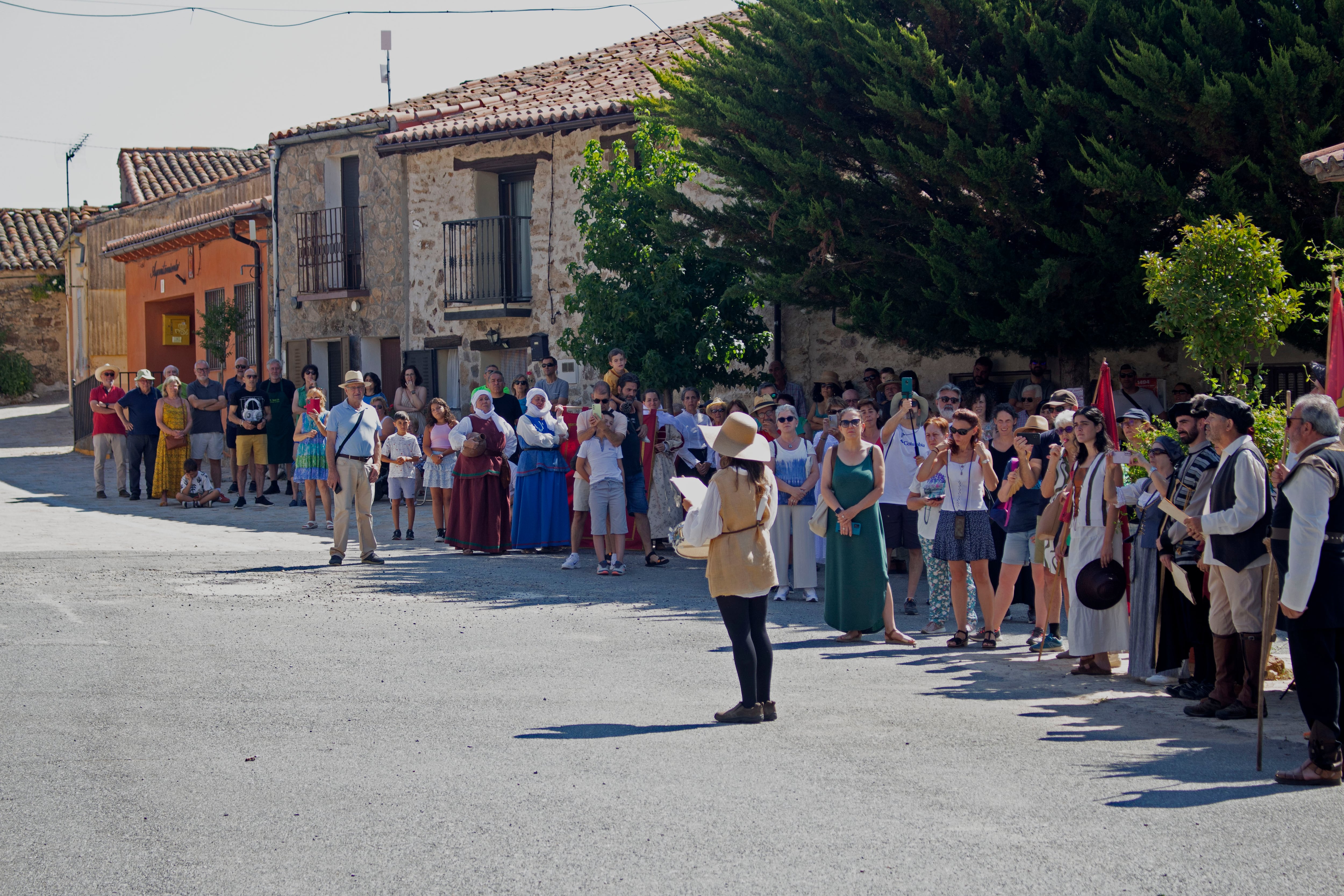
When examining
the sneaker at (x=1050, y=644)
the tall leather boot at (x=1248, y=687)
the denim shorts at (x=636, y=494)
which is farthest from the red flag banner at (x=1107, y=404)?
the denim shorts at (x=636, y=494)

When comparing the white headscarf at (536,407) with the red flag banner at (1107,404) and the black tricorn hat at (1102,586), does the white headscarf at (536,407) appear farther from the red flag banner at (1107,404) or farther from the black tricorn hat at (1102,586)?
the black tricorn hat at (1102,586)

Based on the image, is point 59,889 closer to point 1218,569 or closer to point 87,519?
point 1218,569

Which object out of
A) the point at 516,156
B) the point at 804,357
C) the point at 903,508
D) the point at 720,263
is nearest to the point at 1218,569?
the point at 903,508

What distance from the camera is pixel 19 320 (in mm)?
40688

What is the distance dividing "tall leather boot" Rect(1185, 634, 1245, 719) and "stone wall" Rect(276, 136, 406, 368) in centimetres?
1951

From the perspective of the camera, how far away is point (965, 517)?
9.61 meters

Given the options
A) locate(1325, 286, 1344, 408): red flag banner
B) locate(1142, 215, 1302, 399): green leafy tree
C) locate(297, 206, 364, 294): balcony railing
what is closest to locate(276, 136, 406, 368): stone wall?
locate(297, 206, 364, 294): balcony railing

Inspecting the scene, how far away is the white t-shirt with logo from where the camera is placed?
37.3 ft

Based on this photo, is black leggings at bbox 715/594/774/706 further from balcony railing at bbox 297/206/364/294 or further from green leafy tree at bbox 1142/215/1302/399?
balcony railing at bbox 297/206/364/294

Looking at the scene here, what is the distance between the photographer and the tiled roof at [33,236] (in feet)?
131

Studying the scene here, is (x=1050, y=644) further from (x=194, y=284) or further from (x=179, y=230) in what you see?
(x=194, y=284)

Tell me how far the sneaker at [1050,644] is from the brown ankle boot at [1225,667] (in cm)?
187

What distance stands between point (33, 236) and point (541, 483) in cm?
3341

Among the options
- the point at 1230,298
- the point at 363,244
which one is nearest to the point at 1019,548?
the point at 1230,298
